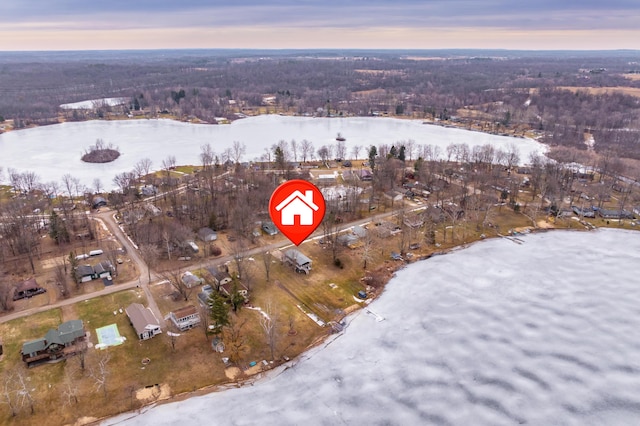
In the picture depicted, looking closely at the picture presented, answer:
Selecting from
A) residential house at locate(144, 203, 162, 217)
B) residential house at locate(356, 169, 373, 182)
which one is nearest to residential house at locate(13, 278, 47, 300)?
residential house at locate(144, 203, 162, 217)

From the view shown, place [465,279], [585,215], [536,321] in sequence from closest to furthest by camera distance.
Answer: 1. [536,321]
2. [465,279]
3. [585,215]

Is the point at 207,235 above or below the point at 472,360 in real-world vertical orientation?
above

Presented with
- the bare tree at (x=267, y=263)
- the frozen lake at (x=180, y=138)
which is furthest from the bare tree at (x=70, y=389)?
the frozen lake at (x=180, y=138)

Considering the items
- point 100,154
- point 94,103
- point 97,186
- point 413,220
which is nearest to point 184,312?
point 413,220

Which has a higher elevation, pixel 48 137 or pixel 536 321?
pixel 48 137

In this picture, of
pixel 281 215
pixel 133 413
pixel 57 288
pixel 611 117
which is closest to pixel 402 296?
pixel 281 215

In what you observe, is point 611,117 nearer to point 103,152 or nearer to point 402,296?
point 402,296

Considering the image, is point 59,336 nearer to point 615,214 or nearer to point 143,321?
point 143,321
